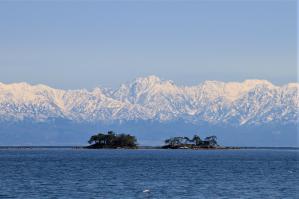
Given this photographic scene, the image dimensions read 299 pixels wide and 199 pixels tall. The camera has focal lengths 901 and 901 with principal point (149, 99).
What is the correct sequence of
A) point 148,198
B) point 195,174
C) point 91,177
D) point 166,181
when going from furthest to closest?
point 195,174
point 91,177
point 166,181
point 148,198

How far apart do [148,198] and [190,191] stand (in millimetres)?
10576

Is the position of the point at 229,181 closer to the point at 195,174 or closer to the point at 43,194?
the point at 195,174

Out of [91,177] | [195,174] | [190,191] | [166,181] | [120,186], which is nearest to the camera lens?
[190,191]

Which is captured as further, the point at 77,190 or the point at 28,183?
the point at 28,183

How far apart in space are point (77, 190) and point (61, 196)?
23.6 ft

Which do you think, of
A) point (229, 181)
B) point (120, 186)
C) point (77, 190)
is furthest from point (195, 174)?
point (77, 190)

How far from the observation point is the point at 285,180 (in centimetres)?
11625

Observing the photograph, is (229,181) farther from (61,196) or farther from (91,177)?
(61,196)

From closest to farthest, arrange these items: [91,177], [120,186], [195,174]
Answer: [120,186] < [91,177] < [195,174]

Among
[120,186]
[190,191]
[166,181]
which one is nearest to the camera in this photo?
[190,191]

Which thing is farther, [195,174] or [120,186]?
[195,174]

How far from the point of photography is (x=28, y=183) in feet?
354

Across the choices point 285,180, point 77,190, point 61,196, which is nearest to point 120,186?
point 77,190

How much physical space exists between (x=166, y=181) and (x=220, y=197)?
23.3 m
